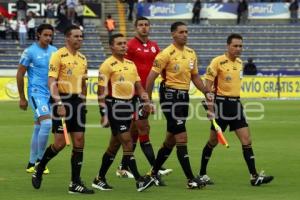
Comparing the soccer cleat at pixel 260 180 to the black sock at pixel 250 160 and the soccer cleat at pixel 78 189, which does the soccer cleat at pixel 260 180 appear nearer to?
the black sock at pixel 250 160

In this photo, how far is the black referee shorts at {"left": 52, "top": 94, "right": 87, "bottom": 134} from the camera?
12.6 metres

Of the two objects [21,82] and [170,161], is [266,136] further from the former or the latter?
[21,82]

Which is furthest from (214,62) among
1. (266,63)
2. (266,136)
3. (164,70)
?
(266,63)

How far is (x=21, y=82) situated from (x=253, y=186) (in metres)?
4.10

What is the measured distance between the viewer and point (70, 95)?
12836 millimetres

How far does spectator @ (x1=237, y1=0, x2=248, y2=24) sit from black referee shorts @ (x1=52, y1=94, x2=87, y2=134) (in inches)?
1520

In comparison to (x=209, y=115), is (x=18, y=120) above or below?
below

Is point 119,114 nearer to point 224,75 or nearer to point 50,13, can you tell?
point 224,75

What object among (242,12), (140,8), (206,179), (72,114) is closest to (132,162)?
(72,114)

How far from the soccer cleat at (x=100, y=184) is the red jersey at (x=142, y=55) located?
7.32 ft

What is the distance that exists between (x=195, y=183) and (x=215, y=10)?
129ft

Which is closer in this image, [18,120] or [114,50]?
[114,50]

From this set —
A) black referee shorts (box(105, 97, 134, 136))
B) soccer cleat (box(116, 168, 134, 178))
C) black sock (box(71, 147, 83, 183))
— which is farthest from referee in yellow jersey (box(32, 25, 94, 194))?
soccer cleat (box(116, 168, 134, 178))

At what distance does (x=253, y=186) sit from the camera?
13.2 meters
